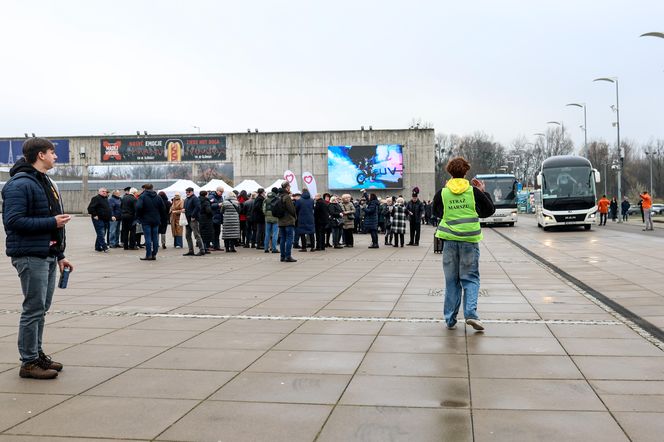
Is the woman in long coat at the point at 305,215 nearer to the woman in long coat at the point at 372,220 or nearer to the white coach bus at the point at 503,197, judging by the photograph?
the woman in long coat at the point at 372,220

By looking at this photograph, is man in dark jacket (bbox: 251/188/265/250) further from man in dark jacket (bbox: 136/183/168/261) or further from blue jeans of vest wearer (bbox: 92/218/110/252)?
blue jeans of vest wearer (bbox: 92/218/110/252)

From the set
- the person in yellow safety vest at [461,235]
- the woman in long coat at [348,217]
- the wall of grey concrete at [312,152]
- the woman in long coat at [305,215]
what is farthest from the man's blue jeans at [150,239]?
the wall of grey concrete at [312,152]

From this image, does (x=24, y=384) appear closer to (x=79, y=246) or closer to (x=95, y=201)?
(x=95, y=201)

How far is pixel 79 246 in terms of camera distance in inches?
864

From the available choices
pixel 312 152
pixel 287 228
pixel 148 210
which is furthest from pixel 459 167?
pixel 312 152

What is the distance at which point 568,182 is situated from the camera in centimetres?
3147

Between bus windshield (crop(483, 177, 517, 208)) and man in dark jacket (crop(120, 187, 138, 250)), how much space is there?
2484cm

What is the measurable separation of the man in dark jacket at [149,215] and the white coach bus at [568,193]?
66.1 ft

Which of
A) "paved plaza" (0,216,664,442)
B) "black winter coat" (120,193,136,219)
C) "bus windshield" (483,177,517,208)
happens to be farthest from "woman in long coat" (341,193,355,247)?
"bus windshield" (483,177,517,208)

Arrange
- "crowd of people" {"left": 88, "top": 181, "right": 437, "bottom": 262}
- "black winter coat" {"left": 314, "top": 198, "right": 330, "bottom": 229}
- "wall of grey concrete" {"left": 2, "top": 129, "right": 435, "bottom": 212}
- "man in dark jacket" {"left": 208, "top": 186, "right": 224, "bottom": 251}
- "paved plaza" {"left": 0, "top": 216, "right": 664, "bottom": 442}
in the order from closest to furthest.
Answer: "paved plaza" {"left": 0, "top": 216, "right": 664, "bottom": 442}
"crowd of people" {"left": 88, "top": 181, "right": 437, "bottom": 262}
"man in dark jacket" {"left": 208, "top": 186, "right": 224, "bottom": 251}
"black winter coat" {"left": 314, "top": 198, "right": 330, "bottom": 229}
"wall of grey concrete" {"left": 2, "top": 129, "right": 435, "bottom": 212}

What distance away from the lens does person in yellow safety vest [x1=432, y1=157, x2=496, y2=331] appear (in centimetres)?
711

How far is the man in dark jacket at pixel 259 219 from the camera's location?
64.3ft

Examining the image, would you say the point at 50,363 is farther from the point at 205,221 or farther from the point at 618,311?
the point at 205,221

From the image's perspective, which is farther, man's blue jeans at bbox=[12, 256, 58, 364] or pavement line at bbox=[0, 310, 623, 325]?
pavement line at bbox=[0, 310, 623, 325]
